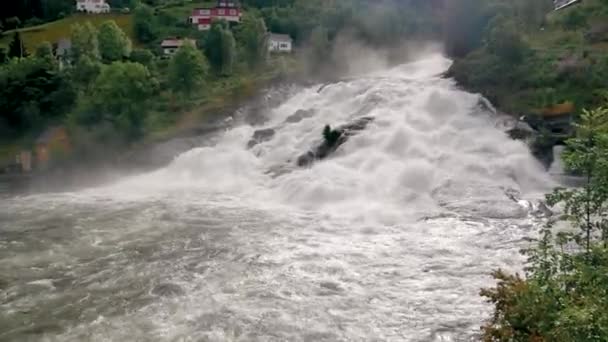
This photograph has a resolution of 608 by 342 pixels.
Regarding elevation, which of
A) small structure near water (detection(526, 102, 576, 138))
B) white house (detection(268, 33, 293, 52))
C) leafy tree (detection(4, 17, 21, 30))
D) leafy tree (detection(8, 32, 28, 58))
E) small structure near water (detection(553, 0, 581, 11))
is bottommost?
small structure near water (detection(526, 102, 576, 138))

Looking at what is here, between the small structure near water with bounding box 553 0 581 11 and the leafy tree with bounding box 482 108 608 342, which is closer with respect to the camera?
the leafy tree with bounding box 482 108 608 342

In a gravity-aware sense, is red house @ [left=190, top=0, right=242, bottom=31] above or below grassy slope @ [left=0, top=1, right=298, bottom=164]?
above

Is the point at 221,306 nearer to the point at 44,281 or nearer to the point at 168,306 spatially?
the point at 168,306

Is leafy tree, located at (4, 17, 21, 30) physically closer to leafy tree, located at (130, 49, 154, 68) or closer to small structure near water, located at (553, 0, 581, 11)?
leafy tree, located at (130, 49, 154, 68)

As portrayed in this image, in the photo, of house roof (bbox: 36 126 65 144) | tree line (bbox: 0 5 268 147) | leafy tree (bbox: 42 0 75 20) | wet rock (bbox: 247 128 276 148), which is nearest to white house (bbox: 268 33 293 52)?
tree line (bbox: 0 5 268 147)

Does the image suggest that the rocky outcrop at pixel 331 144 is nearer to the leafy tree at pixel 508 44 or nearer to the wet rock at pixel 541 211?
the leafy tree at pixel 508 44

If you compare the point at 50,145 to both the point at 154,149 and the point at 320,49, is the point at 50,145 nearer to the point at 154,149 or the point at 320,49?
the point at 154,149

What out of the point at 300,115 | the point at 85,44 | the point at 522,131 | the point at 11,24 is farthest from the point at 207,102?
the point at 11,24
